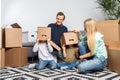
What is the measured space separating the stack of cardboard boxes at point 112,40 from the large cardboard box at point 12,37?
1230 mm

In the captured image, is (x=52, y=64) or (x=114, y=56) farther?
(x=52, y=64)

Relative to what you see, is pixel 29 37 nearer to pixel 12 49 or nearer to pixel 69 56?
pixel 12 49

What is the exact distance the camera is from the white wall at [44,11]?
3.78m

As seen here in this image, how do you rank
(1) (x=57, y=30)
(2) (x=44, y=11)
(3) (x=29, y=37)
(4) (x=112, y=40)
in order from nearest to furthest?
(4) (x=112, y=40), (1) (x=57, y=30), (3) (x=29, y=37), (2) (x=44, y=11)

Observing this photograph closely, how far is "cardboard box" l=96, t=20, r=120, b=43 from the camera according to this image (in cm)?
296

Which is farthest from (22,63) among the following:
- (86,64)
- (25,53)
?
(86,64)

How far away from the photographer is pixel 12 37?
302 centimetres

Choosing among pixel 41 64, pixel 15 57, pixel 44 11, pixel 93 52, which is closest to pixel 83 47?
pixel 93 52

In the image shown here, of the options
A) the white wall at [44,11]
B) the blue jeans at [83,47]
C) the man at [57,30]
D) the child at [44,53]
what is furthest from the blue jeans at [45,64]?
the white wall at [44,11]

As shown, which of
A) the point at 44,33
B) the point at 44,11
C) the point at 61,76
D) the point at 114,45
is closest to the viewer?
the point at 61,76

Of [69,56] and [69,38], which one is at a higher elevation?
[69,38]

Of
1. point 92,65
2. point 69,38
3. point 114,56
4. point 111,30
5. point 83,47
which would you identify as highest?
point 111,30

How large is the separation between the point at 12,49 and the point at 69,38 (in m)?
Result: 0.88

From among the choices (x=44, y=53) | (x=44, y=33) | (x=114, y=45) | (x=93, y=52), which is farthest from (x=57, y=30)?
(x=114, y=45)
